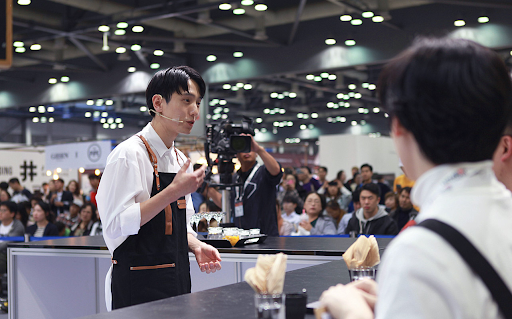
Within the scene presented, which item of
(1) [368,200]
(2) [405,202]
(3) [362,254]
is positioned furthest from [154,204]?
(2) [405,202]

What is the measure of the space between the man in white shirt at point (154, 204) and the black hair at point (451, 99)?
47.1 inches

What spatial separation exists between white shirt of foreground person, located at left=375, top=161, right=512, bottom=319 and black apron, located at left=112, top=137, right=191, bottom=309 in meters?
1.39

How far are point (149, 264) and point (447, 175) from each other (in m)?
1.43

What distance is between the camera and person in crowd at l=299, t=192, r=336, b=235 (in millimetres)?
5797

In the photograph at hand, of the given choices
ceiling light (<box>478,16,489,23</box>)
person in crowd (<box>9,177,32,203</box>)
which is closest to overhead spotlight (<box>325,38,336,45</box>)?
ceiling light (<box>478,16,489,23</box>)

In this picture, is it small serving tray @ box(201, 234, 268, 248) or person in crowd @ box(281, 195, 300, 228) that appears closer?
small serving tray @ box(201, 234, 268, 248)

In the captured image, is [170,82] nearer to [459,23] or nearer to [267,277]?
[267,277]

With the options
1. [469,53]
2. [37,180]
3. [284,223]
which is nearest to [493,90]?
[469,53]

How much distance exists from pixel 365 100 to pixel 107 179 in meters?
15.4

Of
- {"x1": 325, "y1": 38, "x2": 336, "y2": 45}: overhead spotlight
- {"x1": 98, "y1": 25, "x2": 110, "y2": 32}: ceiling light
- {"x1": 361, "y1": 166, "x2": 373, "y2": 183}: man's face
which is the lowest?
{"x1": 361, "y1": 166, "x2": 373, "y2": 183}: man's face

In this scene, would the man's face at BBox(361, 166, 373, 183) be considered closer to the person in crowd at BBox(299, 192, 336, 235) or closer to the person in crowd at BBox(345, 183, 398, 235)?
the person in crowd at BBox(299, 192, 336, 235)

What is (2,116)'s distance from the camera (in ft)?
63.2

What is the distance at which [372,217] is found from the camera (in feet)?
16.9

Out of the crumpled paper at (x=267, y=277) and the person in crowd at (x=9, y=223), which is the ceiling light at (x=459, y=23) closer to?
the person in crowd at (x=9, y=223)
